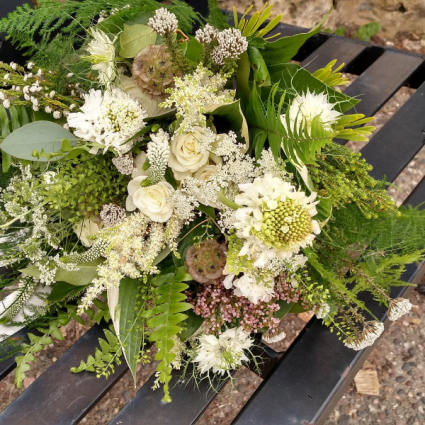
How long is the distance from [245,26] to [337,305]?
1.86 ft

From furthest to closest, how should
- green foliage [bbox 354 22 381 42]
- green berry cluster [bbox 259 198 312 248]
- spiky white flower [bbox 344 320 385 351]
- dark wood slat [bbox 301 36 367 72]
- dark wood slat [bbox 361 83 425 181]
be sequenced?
green foliage [bbox 354 22 381 42] → dark wood slat [bbox 301 36 367 72] → dark wood slat [bbox 361 83 425 181] → spiky white flower [bbox 344 320 385 351] → green berry cluster [bbox 259 198 312 248]

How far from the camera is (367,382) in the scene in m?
1.37

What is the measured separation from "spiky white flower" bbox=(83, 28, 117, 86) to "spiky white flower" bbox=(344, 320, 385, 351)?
64cm

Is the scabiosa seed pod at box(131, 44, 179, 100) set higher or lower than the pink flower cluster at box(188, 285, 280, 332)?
higher

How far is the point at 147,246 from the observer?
2.45 ft

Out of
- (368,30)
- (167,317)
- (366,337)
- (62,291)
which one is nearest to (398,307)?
(366,337)

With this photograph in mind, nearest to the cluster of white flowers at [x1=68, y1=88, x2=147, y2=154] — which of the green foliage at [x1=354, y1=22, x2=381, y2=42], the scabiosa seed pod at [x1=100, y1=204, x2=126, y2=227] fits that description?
the scabiosa seed pod at [x1=100, y1=204, x2=126, y2=227]

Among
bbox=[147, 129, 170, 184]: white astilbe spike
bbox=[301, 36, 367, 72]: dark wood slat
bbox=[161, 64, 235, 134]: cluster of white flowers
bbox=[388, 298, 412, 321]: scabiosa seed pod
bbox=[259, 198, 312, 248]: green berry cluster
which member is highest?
bbox=[161, 64, 235, 134]: cluster of white flowers

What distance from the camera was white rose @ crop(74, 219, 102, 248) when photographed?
0.78m

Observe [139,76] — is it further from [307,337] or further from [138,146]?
[307,337]

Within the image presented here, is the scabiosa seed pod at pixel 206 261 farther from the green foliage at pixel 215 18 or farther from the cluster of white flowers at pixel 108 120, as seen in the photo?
the green foliage at pixel 215 18

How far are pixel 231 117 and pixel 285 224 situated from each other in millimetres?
231

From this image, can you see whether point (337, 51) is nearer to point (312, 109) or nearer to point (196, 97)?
point (312, 109)

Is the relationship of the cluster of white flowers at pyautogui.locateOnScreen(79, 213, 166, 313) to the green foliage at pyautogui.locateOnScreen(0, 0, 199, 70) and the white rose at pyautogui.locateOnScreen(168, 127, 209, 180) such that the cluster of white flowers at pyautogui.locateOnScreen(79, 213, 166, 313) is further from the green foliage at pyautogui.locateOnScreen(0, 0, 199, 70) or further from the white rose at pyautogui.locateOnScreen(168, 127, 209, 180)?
the green foliage at pyautogui.locateOnScreen(0, 0, 199, 70)
